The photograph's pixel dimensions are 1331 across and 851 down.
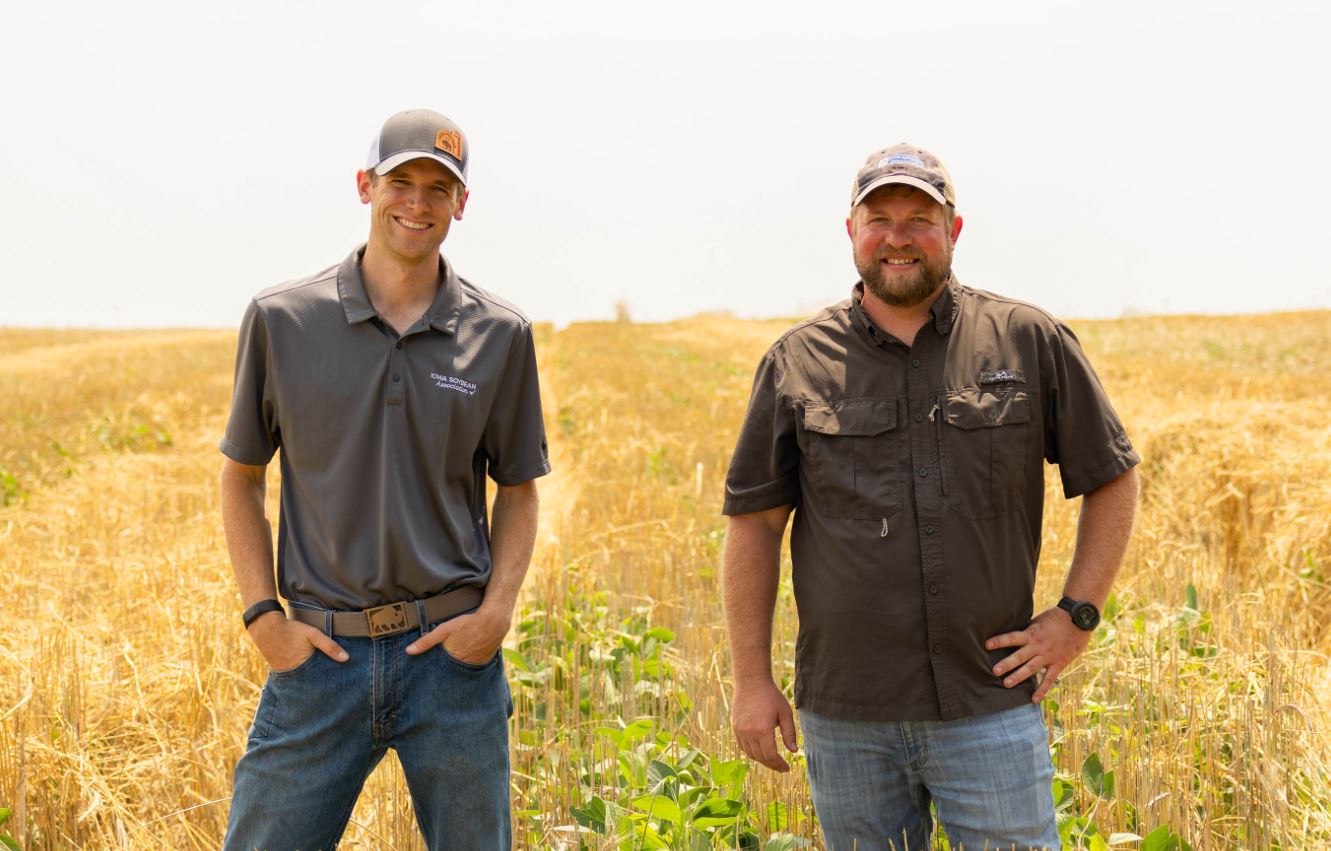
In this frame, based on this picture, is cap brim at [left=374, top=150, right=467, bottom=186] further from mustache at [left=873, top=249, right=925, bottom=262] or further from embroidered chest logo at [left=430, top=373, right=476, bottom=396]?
mustache at [left=873, top=249, right=925, bottom=262]

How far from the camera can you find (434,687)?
2.75m

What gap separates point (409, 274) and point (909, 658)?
5.09 feet

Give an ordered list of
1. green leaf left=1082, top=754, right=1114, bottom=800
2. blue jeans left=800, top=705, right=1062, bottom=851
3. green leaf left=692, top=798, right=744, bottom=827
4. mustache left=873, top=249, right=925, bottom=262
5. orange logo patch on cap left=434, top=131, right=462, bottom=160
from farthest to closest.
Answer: green leaf left=1082, top=754, right=1114, bottom=800 → green leaf left=692, top=798, right=744, bottom=827 → orange logo patch on cap left=434, top=131, right=462, bottom=160 → mustache left=873, top=249, right=925, bottom=262 → blue jeans left=800, top=705, right=1062, bottom=851

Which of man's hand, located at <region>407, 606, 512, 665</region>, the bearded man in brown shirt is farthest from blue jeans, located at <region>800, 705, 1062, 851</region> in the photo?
man's hand, located at <region>407, 606, 512, 665</region>

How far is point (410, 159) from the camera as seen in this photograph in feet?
8.98

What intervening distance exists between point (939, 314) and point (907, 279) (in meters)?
0.13

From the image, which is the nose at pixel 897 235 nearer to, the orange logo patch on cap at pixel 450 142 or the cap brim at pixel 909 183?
the cap brim at pixel 909 183

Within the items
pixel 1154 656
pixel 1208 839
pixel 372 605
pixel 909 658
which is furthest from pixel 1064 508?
pixel 372 605

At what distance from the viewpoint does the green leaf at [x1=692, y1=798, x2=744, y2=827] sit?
9.95ft

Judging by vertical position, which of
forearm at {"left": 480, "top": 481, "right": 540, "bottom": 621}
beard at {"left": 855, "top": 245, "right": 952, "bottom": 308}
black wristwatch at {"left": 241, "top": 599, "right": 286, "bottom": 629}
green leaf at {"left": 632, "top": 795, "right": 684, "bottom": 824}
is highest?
beard at {"left": 855, "top": 245, "right": 952, "bottom": 308}

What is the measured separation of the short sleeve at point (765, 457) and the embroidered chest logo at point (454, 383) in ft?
2.25

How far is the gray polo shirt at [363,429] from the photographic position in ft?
8.94

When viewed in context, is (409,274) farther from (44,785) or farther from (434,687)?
(44,785)

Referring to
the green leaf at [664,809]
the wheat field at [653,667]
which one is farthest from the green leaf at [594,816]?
the green leaf at [664,809]
